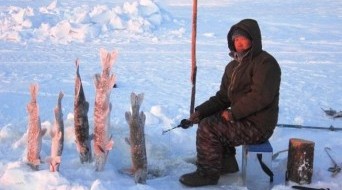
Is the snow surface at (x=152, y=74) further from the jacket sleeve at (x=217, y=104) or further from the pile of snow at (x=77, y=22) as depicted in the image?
the jacket sleeve at (x=217, y=104)

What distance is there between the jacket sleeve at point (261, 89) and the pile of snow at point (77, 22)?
991cm

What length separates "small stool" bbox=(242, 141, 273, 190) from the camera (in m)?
4.37

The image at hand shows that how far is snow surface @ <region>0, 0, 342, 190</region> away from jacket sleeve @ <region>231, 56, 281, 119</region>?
2.59 ft

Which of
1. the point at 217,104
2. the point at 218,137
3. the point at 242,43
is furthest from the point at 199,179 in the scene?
the point at 242,43

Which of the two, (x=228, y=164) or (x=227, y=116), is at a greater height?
(x=227, y=116)

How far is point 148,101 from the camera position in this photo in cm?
792

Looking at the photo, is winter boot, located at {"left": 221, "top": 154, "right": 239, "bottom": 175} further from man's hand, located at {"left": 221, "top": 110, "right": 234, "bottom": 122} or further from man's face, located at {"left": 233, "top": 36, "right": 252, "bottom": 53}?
man's face, located at {"left": 233, "top": 36, "right": 252, "bottom": 53}

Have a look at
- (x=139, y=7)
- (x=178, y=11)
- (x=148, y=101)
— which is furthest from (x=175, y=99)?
(x=178, y=11)

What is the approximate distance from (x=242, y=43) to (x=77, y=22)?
37.4 feet

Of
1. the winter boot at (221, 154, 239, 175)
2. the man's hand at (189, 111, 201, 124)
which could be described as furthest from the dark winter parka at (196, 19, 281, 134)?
the winter boot at (221, 154, 239, 175)

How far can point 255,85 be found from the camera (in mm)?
4297

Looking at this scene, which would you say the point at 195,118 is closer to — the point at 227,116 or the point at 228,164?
the point at 227,116

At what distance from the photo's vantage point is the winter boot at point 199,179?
4.48 m

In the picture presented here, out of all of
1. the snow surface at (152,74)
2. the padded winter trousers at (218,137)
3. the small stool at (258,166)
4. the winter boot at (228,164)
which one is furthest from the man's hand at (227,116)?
the snow surface at (152,74)
